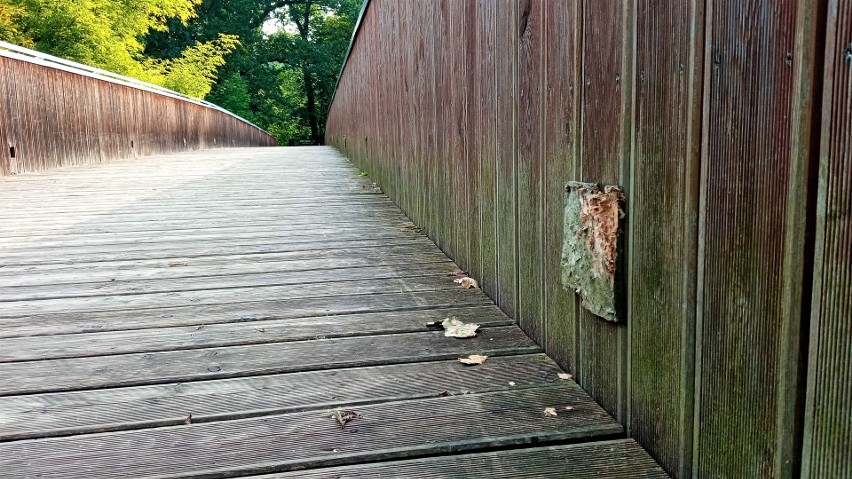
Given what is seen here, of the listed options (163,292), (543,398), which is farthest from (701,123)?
(163,292)

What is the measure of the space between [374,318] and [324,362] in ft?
1.18

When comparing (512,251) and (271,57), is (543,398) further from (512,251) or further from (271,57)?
(271,57)

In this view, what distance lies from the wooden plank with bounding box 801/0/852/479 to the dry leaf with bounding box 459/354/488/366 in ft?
2.98

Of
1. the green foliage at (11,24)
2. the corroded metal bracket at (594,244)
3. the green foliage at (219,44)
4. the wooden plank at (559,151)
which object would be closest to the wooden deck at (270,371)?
the wooden plank at (559,151)

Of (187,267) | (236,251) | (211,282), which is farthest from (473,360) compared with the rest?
(236,251)

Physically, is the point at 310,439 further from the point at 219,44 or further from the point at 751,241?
the point at 219,44

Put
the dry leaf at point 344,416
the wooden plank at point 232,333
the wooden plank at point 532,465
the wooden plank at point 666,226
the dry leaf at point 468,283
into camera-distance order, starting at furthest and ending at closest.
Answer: the dry leaf at point 468,283, the wooden plank at point 232,333, the dry leaf at point 344,416, the wooden plank at point 532,465, the wooden plank at point 666,226

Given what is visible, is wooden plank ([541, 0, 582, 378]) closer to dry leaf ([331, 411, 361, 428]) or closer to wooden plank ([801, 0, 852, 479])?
dry leaf ([331, 411, 361, 428])

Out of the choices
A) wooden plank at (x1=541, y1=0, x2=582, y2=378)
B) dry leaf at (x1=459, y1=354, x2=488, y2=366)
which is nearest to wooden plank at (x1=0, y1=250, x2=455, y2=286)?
dry leaf at (x1=459, y1=354, x2=488, y2=366)

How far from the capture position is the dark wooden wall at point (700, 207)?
0.66 m

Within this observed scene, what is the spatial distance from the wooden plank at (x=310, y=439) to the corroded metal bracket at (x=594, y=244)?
239 millimetres

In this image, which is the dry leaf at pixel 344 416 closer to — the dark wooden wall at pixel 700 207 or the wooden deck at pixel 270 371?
the wooden deck at pixel 270 371

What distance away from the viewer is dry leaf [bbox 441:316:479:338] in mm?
1738

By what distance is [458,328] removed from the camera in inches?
70.0
